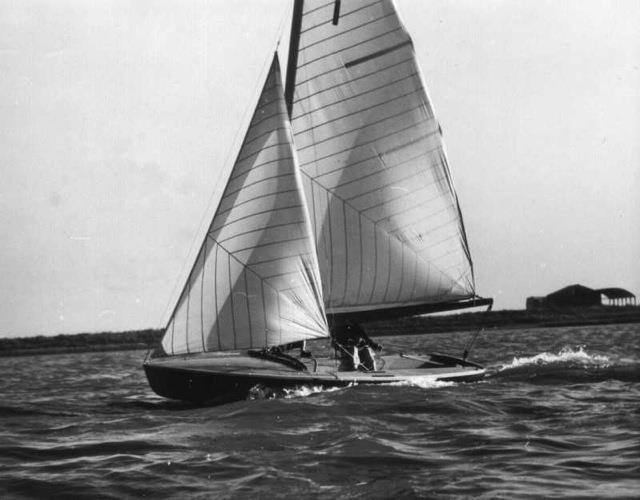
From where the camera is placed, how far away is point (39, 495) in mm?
8844

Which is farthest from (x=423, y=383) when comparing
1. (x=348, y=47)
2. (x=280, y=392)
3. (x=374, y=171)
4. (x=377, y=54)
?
(x=348, y=47)

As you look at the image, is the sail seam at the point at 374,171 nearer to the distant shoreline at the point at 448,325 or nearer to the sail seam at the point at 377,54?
the sail seam at the point at 377,54

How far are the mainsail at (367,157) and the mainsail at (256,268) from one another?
9.34 feet

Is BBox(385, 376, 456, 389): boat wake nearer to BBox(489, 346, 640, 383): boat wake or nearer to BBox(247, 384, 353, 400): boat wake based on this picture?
BBox(247, 384, 353, 400): boat wake

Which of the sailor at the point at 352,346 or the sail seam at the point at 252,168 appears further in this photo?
the sailor at the point at 352,346

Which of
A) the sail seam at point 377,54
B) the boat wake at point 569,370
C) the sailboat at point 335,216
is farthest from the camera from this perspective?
the boat wake at point 569,370

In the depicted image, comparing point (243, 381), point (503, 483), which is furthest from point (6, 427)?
point (503, 483)

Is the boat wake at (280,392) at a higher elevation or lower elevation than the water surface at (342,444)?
higher

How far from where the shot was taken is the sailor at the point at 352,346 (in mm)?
18062

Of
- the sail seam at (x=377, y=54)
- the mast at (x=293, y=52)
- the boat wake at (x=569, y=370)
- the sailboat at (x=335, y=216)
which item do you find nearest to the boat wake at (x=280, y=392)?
the sailboat at (x=335, y=216)

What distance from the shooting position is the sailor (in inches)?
711

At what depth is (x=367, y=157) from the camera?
19375 millimetres

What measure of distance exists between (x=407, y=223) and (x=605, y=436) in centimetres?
940

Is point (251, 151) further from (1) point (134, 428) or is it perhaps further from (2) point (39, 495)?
(2) point (39, 495)
